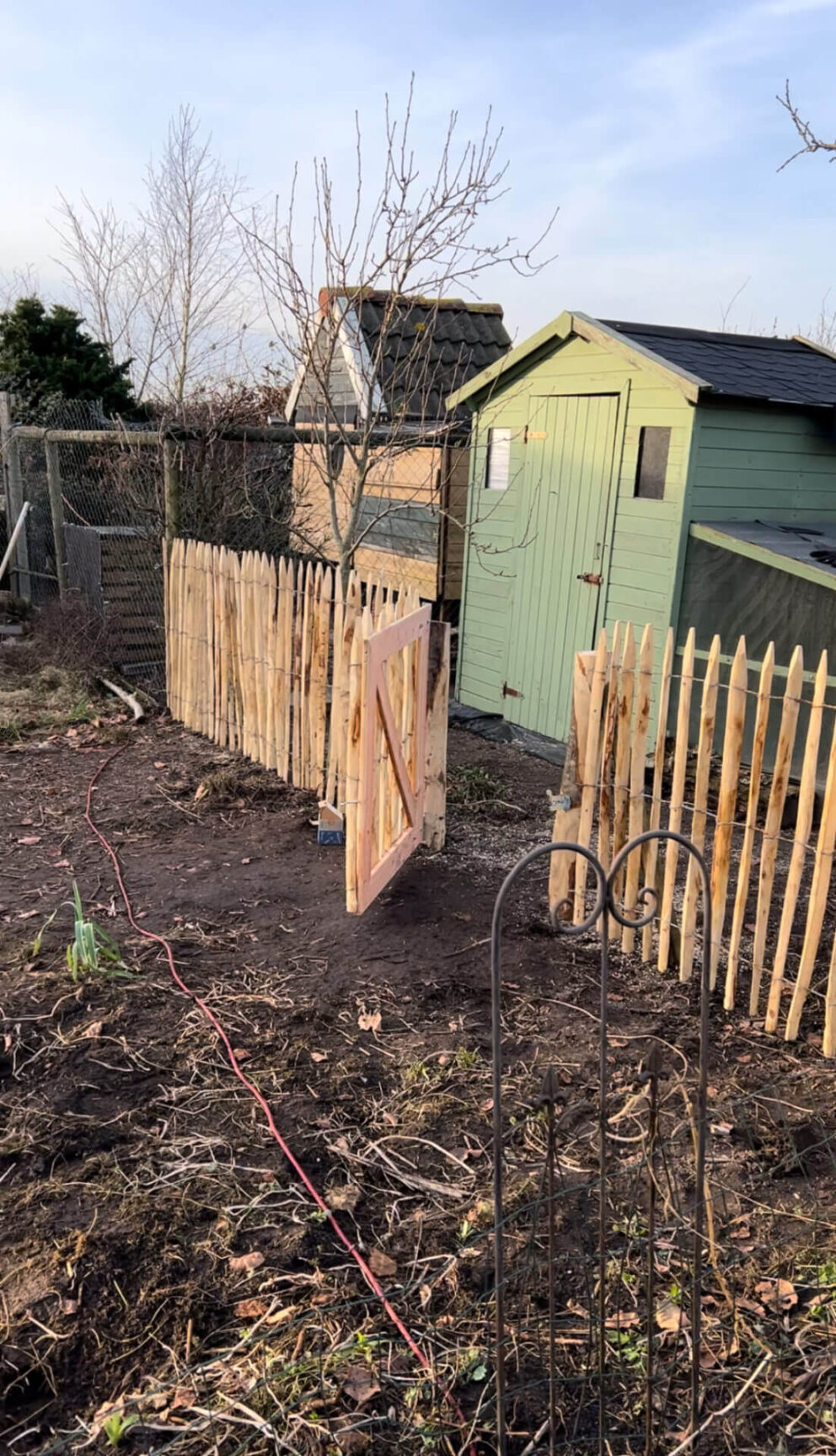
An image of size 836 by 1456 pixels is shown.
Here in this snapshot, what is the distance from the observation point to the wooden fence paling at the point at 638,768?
463 centimetres

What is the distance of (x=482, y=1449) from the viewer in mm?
2420

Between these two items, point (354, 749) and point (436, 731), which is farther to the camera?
point (436, 731)

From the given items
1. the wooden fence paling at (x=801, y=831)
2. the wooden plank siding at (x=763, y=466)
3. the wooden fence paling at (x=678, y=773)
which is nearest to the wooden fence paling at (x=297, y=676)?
the wooden plank siding at (x=763, y=466)

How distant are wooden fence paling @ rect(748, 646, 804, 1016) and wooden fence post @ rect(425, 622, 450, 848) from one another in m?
2.14

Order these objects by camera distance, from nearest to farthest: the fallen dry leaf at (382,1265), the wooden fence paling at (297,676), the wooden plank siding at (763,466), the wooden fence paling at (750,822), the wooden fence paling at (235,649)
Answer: the fallen dry leaf at (382,1265) → the wooden fence paling at (750,822) → the wooden fence paling at (297,676) → the wooden plank siding at (763,466) → the wooden fence paling at (235,649)

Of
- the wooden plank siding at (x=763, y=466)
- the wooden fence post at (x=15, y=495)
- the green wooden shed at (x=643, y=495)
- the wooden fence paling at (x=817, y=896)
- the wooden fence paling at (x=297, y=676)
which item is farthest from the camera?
the wooden fence post at (x=15, y=495)

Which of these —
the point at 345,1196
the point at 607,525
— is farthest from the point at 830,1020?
the point at 607,525

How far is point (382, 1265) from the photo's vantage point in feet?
9.67

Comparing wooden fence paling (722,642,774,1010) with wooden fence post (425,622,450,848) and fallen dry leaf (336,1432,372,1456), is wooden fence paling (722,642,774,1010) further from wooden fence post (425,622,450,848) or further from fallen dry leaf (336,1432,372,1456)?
fallen dry leaf (336,1432,372,1456)

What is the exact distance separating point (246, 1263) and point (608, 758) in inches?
107

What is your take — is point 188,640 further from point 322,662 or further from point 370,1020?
point 370,1020

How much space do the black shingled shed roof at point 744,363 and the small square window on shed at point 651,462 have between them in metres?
0.48

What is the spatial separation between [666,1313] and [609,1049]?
1314mm

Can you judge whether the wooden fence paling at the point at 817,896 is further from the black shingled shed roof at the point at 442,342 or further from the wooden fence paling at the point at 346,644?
the black shingled shed roof at the point at 442,342
